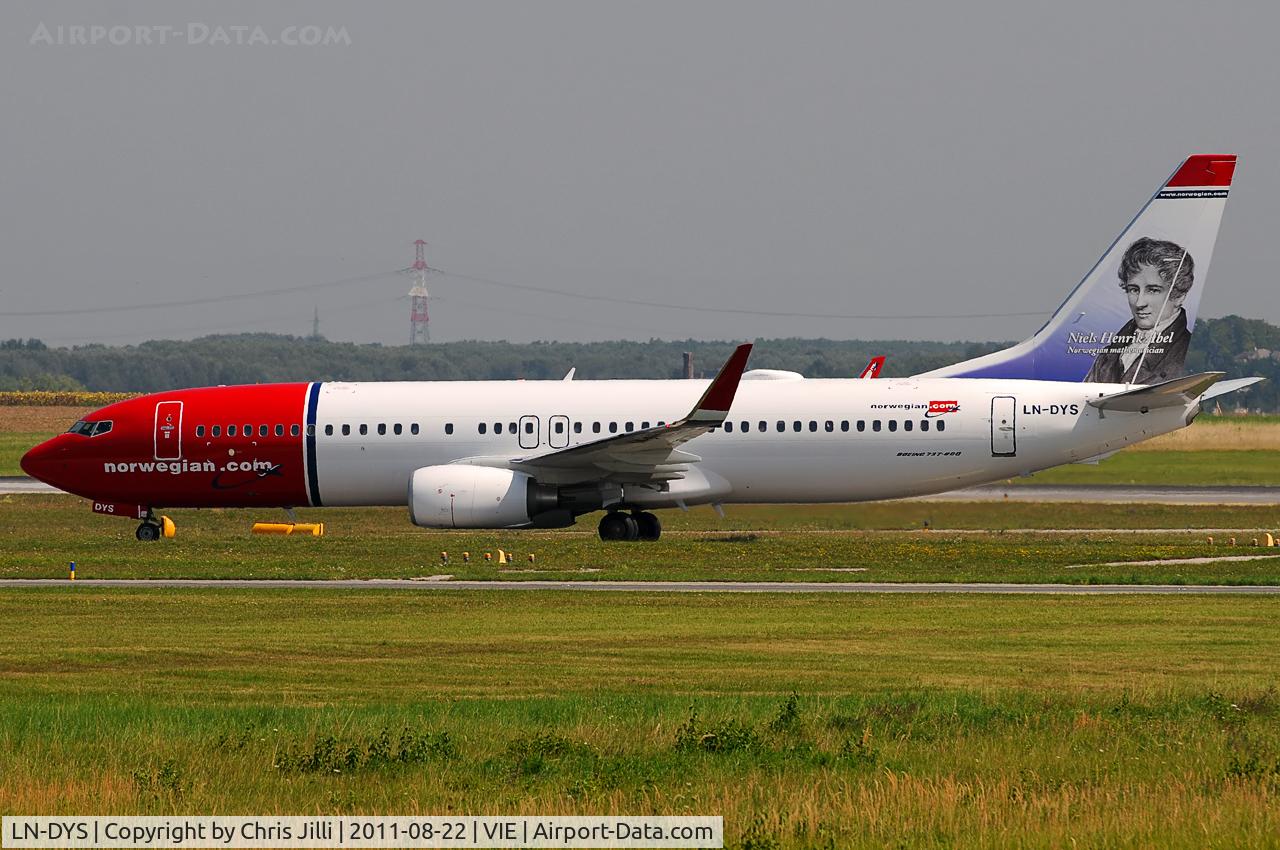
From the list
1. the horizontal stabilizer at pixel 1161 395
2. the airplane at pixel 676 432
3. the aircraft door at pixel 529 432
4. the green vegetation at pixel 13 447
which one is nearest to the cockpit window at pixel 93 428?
the airplane at pixel 676 432

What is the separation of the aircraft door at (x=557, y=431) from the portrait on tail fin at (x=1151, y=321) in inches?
484

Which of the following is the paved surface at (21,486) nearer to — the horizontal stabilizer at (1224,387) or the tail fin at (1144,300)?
the tail fin at (1144,300)

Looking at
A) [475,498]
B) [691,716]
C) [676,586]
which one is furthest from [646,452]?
[691,716]

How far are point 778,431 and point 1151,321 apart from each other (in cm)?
932

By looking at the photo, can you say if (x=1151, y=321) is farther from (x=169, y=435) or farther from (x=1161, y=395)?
(x=169, y=435)

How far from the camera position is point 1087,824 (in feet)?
41.2

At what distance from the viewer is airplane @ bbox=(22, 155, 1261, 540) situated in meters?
39.5

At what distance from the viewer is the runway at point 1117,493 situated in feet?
174

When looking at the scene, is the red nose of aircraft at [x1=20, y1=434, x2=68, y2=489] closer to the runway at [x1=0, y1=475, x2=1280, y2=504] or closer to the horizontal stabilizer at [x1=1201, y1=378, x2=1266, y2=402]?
the runway at [x1=0, y1=475, x2=1280, y2=504]

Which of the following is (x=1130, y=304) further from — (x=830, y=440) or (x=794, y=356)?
(x=794, y=356)

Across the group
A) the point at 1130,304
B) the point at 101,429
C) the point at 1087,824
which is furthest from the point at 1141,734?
the point at 101,429

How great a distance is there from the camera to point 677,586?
30812 millimetres

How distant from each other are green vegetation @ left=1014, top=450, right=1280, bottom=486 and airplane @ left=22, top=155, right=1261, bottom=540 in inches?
663

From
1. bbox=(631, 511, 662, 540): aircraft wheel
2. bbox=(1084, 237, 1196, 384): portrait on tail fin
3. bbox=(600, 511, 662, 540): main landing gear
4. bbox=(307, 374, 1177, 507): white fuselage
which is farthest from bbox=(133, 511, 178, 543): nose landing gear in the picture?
bbox=(1084, 237, 1196, 384): portrait on tail fin
